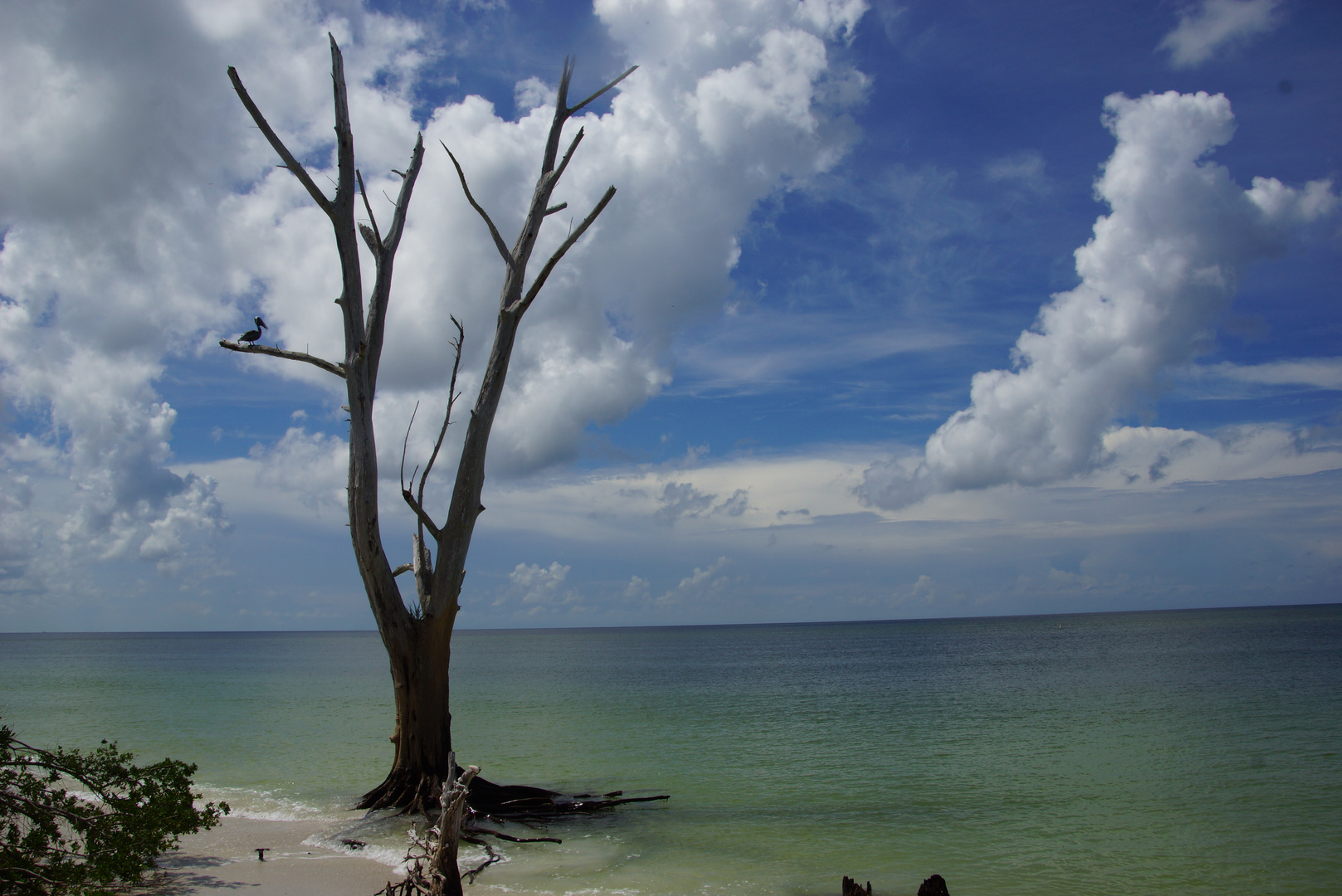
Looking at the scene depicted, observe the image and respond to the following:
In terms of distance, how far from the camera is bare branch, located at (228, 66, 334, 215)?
9.08 meters

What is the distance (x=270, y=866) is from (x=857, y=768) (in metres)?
10.8

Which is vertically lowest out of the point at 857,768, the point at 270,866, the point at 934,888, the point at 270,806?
the point at 857,768

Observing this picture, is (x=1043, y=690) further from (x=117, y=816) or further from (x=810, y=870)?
(x=117, y=816)

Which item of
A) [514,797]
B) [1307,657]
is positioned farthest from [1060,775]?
[1307,657]

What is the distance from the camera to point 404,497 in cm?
1018

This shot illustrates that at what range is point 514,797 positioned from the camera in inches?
426

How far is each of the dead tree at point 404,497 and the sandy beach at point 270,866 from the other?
1.07 m

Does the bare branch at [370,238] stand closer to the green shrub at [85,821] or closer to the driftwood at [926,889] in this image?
the green shrub at [85,821]

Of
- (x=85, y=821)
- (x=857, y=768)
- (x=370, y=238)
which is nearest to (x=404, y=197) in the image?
(x=370, y=238)

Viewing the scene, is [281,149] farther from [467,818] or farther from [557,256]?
[467,818]

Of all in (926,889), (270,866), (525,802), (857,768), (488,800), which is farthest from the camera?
(857,768)

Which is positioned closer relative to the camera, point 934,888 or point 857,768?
point 934,888

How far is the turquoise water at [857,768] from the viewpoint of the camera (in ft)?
30.1

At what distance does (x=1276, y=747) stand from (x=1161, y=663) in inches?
1240
